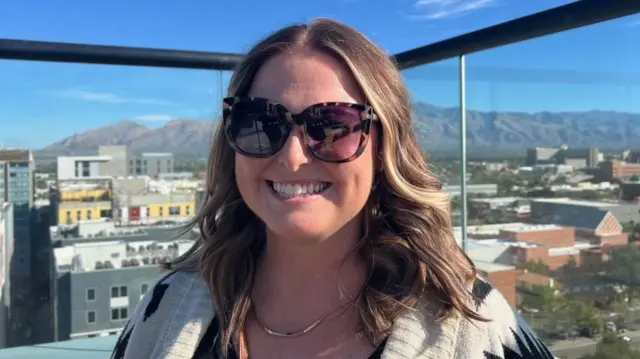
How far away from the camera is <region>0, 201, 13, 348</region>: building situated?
8.41ft

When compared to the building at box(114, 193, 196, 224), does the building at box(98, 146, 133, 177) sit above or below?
above

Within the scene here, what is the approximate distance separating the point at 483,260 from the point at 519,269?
0.19 meters

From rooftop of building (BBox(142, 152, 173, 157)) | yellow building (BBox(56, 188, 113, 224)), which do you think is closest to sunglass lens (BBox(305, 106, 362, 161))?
rooftop of building (BBox(142, 152, 173, 157))

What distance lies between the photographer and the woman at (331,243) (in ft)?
3.86

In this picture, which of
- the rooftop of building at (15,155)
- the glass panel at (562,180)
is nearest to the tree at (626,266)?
the glass panel at (562,180)

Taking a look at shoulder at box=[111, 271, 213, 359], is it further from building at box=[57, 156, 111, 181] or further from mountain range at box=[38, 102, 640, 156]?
building at box=[57, 156, 111, 181]

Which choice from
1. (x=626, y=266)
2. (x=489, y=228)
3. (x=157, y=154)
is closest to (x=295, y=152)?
(x=626, y=266)

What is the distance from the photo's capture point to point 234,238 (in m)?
1.48

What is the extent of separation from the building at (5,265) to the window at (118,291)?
45 centimetres

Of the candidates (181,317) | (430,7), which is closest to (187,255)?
(181,317)

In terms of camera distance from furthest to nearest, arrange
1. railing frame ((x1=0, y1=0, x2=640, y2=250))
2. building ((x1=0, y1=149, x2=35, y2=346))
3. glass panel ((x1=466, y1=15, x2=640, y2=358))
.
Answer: building ((x1=0, y1=149, x2=35, y2=346)) < glass panel ((x1=466, y1=15, x2=640, y2=358)) < railing frame ((x1=0, y1=0, x2=640, y2=250))

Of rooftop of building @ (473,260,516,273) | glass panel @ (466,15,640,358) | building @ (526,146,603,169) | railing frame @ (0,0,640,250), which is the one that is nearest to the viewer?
railing frame @ (0,0,640,250)

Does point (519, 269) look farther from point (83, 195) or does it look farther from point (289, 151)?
point (83, 195)

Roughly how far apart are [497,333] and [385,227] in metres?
0.35
